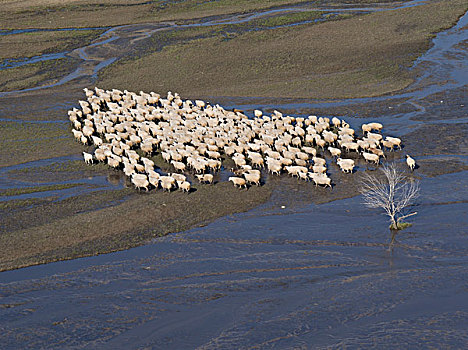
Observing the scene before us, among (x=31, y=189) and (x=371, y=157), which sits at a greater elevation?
(x=31, y=189)

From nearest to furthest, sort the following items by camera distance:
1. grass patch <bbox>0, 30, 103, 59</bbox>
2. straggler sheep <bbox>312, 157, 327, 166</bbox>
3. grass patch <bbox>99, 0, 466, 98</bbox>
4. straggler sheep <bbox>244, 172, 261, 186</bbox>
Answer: straggler sheep <bbox>244, 172, 261, 186</bbox> → straggler sheep <bbox>312, 157, 327, 166</bbox> → grass patch <bbox>99, 0, 466, 98</bbox> → grass patch <bbox>0, 30, 103, 59</bbox>

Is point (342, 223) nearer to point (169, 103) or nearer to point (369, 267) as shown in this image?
point (369, 267)

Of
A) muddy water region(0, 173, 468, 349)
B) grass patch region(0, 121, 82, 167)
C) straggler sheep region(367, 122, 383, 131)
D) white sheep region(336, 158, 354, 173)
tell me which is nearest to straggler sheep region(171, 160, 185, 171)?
muddy water region(0, 173, 468, 349)

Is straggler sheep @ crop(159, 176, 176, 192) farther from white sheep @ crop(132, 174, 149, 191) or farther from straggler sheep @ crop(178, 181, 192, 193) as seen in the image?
white sheep @ crop(132, 174, 149, 191)

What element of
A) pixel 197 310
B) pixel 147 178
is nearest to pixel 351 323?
pixel 197 310

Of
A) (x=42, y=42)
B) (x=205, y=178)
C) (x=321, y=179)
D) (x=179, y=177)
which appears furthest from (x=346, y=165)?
(x=42, y=42)

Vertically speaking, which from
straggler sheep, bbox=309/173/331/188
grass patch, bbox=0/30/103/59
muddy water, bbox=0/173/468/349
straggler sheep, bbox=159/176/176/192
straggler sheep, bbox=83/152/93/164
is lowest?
muddy water, bbox=0/173/468/349

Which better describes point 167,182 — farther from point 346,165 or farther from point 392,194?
point 392,194
